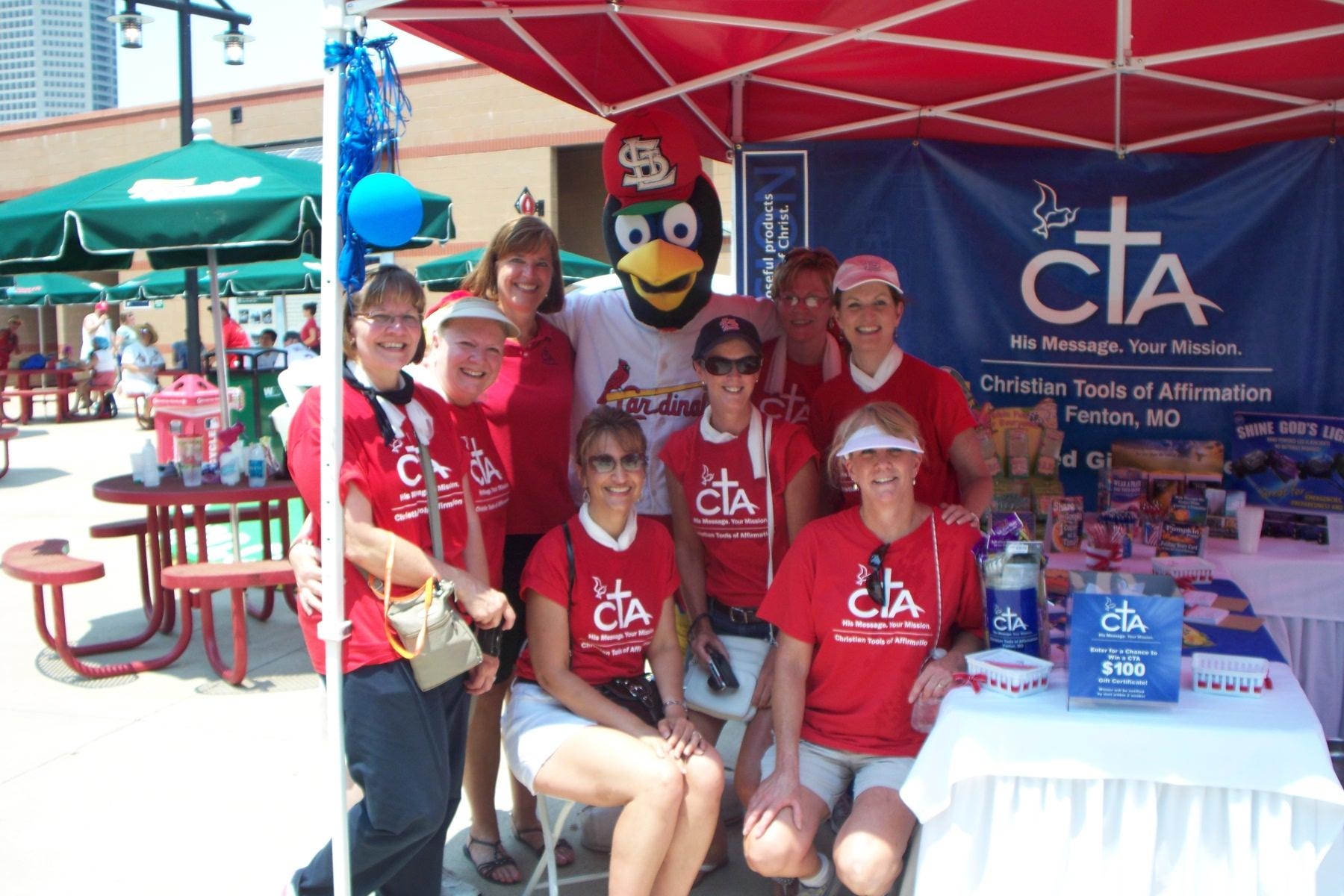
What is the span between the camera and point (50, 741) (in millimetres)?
4191

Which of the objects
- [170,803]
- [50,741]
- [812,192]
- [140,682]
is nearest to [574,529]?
[170,803]

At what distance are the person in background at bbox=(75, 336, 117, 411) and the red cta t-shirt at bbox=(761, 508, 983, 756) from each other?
17136 mm

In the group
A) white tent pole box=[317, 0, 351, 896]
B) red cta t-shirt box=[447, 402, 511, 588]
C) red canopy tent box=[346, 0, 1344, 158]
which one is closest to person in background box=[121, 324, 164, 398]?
red canopy tent box=[346, 0, 1344, 158]

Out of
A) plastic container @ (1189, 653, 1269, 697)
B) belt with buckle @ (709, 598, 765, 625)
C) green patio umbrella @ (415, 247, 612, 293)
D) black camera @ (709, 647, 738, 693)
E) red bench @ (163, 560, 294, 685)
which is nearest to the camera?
plastic container @ (1189, 653, 1269, 697)

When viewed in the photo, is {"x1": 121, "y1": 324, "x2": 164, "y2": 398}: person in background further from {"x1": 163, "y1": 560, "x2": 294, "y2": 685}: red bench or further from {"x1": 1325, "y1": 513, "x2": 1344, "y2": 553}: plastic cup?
{"x1": 1325, "y1": 513, "x2": 1344, "y2": 553}: plastic cup

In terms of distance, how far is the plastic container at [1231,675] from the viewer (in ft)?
7.68

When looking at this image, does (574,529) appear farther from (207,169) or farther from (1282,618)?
(207,169)

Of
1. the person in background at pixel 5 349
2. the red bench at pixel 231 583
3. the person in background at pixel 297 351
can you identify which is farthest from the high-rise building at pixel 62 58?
the red bench at pixel 231 583

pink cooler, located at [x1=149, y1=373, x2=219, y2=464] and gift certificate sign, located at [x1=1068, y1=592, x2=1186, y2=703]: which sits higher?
pink cooler, located at [x1=149, y1=373, x2=219, y2=464]

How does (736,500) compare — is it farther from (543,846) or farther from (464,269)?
(464,269)

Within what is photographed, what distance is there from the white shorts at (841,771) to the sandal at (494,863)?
88cm

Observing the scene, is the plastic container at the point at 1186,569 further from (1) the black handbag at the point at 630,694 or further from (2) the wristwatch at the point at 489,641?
(2) the wristwatch at the point at 489,641

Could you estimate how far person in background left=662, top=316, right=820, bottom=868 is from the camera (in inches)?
117

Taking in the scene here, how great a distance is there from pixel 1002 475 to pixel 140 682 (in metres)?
3.82
